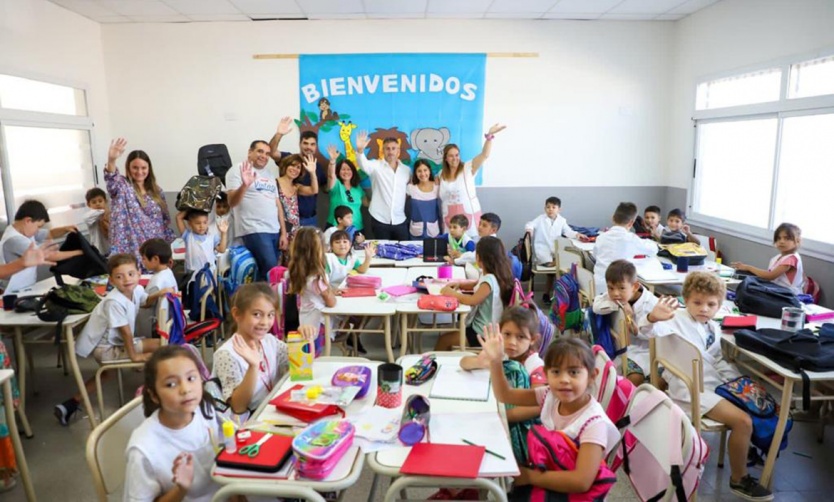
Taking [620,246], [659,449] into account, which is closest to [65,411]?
[659,449]

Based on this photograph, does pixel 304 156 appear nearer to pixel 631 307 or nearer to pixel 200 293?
pixel 200 293

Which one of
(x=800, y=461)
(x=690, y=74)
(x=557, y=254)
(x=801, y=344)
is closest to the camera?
(x=801, y=344)

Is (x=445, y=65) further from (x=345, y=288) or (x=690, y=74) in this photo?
(x=345, y=288)

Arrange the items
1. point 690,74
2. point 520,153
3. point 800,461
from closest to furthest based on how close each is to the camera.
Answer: point 800,461, point 690,74, point 520,153

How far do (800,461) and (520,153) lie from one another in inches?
178

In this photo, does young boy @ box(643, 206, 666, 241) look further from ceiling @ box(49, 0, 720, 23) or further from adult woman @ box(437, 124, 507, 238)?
ceiling @ box(49, 0, 720, 23)

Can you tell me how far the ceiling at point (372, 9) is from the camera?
5641 mm

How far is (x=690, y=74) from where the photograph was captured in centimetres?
623

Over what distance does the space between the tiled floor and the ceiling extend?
4177 millimetres

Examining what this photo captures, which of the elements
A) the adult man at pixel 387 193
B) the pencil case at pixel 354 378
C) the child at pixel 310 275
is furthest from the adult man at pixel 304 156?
the pencil case at pixel 354 378

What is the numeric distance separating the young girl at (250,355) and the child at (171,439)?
33 centimetres

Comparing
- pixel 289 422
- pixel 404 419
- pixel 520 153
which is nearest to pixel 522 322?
pixel 404 419

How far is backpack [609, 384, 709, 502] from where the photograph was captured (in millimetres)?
1760

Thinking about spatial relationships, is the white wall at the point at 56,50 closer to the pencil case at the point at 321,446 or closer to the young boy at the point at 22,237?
the young boy at the point at 22,237
